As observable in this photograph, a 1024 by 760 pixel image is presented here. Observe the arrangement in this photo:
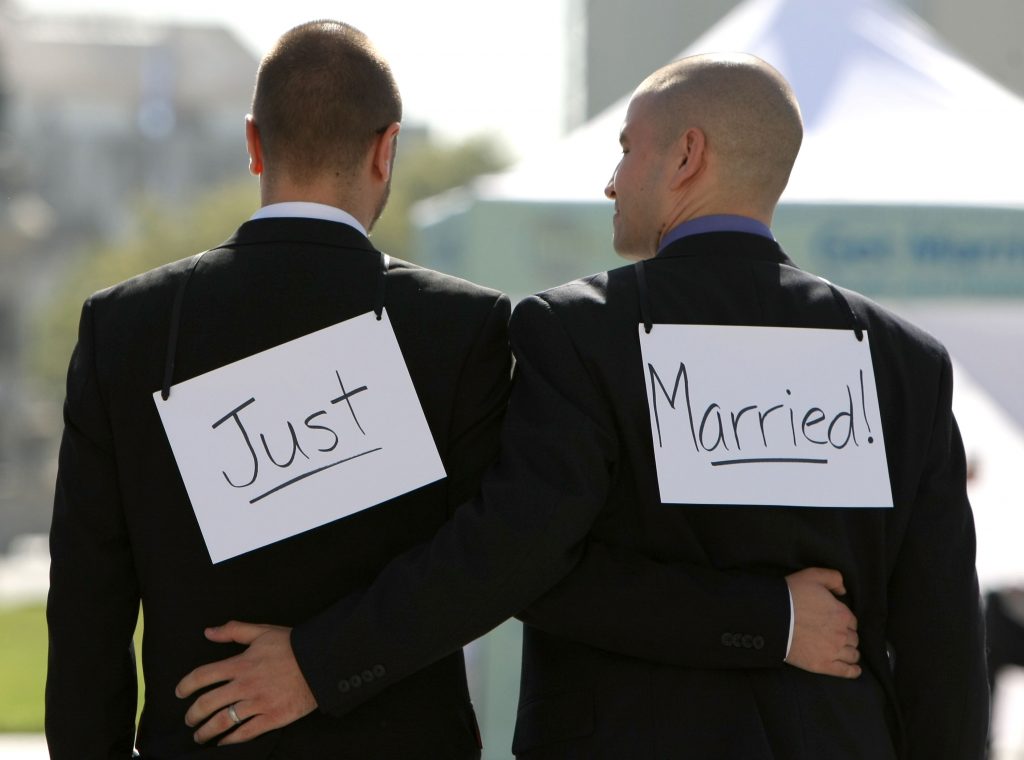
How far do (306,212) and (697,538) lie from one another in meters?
0.70

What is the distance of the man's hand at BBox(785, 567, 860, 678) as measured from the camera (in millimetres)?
1847

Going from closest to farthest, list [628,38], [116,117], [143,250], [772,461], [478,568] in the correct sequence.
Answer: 1. [478,568]
2. [772,461]
3. [628,38]
4. [143,250]
5. [116,117]

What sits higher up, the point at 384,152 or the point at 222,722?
the point at 384,152

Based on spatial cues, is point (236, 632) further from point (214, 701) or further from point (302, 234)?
point (302, 234)

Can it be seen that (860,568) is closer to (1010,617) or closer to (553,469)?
(553,469)

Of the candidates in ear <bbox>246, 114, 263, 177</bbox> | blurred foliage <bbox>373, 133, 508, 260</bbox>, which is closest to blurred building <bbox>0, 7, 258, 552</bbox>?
blurred foliage <bbox>373, 133, 508, 260</bbox>

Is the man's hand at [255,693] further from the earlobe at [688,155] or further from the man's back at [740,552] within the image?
the earlobe at [688,155]

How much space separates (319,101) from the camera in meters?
1.89

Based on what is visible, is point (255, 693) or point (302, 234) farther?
point (302, 234)

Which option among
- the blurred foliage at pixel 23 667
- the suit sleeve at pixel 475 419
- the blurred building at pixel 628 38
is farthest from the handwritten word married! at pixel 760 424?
the blurred building at pixel 628 38

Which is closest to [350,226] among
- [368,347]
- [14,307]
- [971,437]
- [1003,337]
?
[368,347]

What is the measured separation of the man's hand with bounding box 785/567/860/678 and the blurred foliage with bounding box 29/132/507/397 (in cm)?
3205

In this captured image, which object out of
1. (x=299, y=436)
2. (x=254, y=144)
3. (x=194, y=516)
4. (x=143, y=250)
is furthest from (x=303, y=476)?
→ (x=143, y=250)

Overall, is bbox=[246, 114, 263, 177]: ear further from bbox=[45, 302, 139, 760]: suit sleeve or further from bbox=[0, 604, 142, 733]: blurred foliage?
bbox=[0, 604, 142, 733]: blurred foliage
